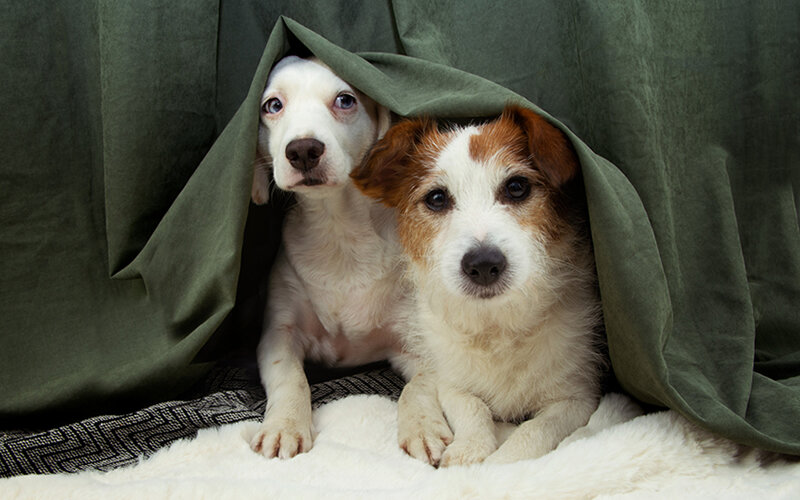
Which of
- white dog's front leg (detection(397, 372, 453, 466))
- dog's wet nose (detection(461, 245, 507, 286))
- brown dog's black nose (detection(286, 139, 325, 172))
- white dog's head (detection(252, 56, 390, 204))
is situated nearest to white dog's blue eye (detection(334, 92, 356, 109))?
white dog's head (detection(252, 56, 390, 204))

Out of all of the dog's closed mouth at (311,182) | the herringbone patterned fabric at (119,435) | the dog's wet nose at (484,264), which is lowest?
the herringbone patterned fabric at (119,435)

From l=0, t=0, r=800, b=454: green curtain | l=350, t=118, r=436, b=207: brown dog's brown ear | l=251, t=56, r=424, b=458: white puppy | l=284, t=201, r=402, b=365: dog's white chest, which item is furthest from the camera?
l=284, t=201, r=402, b=365: dog's white chest

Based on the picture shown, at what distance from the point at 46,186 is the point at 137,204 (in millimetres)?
280

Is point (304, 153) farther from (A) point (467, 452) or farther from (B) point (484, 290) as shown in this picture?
(A) point (467, 452)

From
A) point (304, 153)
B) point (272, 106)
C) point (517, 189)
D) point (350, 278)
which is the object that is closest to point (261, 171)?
point (272, 106)

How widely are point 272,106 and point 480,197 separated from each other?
0.71 metres

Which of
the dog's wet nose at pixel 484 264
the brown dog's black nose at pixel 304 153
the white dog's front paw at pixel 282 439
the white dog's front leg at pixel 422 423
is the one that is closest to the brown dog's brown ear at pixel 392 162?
the brown dog's black nose at pixel 304 153

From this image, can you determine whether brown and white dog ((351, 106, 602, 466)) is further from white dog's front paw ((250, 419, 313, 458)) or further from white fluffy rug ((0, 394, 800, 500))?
white dog's front paw ((250, 419, 313, 458))

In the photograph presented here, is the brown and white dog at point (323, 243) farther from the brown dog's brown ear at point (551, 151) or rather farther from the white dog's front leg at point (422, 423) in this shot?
the brown dog's brown ear at point (551, 151)

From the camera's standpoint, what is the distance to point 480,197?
5.57 feet

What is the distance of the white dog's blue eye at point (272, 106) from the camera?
201cm

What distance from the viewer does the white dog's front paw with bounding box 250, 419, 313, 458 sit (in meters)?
1.67

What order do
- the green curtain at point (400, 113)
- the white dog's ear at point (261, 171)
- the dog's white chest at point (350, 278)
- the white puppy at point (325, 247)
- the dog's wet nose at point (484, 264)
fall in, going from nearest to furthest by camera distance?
the dog's wet nose at point (484, 264) < the green curtain at point (400, 113) < the white puppy at point (325, 247) < the white dog's ear at point (261, 171) < the dog's white chest at point (350, 278)

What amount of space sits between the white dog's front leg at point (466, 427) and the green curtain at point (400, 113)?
0.35m
